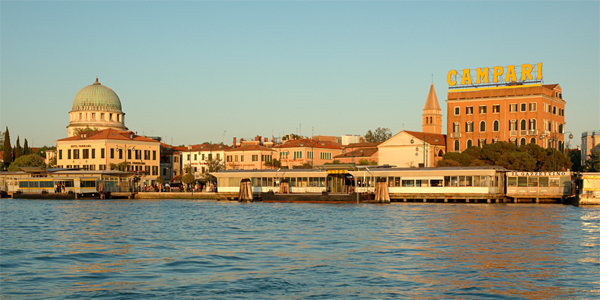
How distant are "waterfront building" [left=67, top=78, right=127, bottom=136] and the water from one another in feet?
257

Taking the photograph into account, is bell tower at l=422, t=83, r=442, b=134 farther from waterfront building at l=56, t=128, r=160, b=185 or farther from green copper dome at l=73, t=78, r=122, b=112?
green copper dome at l=73, t=78, r=122, b=112

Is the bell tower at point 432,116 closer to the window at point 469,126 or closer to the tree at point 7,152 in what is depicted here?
the window at point 469,126

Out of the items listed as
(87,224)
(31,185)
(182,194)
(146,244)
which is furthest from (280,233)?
(31,185)

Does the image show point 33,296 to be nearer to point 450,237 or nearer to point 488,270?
point 488,270

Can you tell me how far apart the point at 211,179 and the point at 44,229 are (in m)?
52.8

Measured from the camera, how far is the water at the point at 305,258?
18.4 metres

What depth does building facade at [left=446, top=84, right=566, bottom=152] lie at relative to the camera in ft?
270

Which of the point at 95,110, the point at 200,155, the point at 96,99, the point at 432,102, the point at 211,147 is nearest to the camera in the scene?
the point at 211,147

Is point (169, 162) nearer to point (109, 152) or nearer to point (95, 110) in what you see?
point (109, 152)

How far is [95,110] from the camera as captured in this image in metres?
116

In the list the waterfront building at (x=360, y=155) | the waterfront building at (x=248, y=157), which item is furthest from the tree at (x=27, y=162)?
the waterfront building at (x=360, y=155)

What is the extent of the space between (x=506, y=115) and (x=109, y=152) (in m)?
56.6

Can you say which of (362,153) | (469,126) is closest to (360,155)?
(362,153)

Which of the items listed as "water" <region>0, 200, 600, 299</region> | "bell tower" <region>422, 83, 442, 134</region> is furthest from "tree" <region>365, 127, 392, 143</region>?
"water" <region>0, 200, 600, 299</region>
